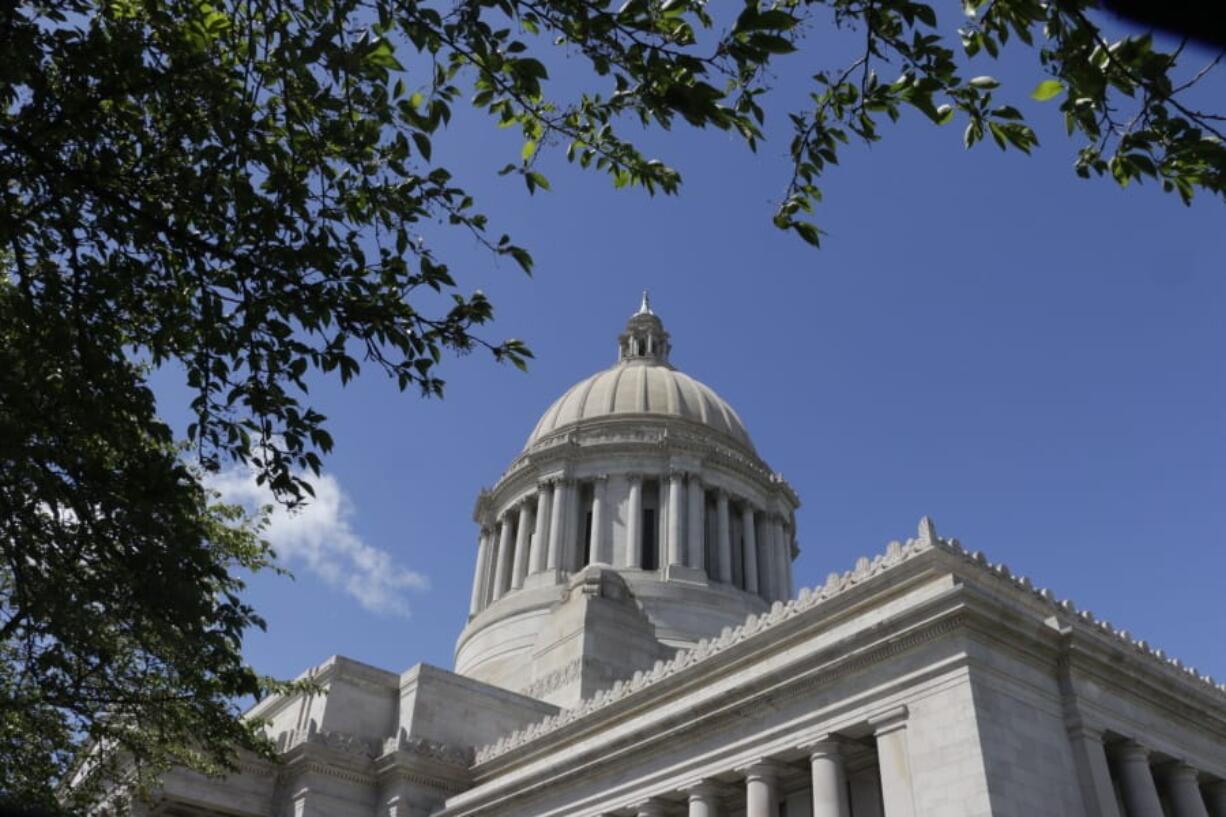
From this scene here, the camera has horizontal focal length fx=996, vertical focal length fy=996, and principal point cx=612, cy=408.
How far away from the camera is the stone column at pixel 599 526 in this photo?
149ft

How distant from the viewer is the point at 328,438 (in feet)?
36.1

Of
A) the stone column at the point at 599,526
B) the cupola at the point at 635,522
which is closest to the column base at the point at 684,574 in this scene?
the cupola at the point at 635,522

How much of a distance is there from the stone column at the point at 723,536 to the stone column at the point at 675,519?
2.30 meters

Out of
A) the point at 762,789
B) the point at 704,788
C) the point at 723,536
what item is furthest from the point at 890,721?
the point at 723,536

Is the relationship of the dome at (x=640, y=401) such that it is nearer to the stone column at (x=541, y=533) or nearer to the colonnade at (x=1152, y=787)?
the stone column at (x=541, y=533)

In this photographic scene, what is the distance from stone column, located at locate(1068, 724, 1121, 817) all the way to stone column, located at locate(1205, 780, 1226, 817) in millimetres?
4353

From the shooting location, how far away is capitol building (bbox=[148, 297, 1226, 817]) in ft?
61.0

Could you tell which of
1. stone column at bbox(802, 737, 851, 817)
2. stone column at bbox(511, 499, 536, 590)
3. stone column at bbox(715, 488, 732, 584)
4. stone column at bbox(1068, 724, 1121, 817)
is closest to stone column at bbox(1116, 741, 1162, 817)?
stone column at bbox(1068, 724, 1121, 817)

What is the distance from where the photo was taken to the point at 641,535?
46.4m

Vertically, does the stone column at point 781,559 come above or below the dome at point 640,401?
below

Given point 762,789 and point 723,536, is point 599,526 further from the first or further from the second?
point 762,789

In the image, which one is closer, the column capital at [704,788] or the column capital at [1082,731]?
the column capital at [1082,731]

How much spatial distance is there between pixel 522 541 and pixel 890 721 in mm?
30903

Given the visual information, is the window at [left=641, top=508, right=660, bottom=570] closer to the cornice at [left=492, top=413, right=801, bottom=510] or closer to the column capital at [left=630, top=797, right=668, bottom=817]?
the cornice at [left=492, top=413, right=801, bottom=510]
